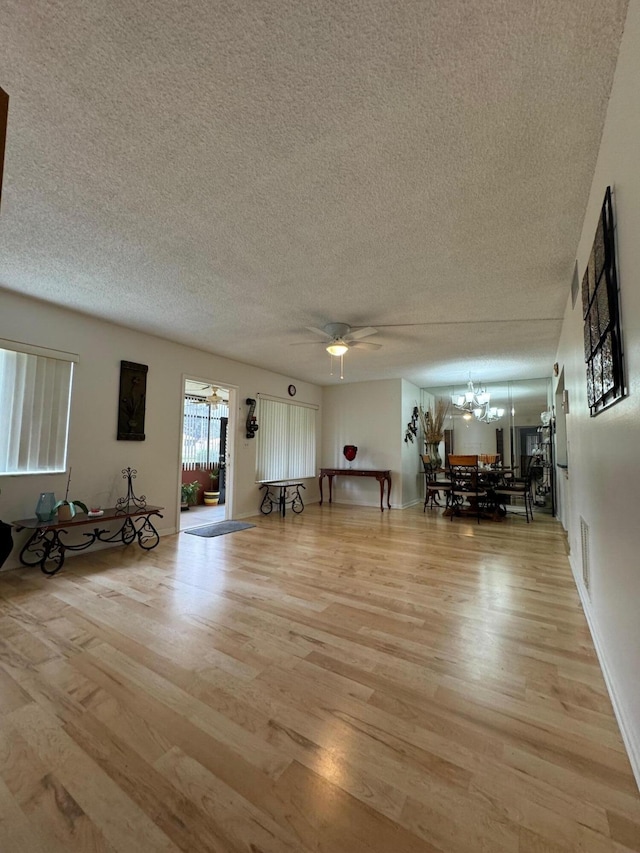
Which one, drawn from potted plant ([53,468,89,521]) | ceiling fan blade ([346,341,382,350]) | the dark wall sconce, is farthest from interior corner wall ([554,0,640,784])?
the dark wall sconce

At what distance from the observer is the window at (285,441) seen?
6470mm

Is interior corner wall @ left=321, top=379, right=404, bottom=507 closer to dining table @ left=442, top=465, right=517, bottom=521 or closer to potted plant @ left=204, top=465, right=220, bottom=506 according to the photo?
dining table @ left=442, top=465, right=517, bottom=521

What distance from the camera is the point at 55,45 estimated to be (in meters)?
1.28

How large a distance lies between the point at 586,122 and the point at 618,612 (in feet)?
6.98

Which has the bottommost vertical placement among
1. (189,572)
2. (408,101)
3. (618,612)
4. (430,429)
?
(189,572)

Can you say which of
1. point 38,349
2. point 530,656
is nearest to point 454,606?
point 530,656

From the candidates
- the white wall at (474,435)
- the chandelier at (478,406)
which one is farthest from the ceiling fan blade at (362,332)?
the white wall at (474,435)

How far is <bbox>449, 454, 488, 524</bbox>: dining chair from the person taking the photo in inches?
235

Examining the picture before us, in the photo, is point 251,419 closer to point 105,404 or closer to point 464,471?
point 105,404

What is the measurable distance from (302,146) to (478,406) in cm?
656

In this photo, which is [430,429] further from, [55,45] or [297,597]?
[55,45]

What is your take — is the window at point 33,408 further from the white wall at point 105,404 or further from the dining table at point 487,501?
the dining table at point 487,501

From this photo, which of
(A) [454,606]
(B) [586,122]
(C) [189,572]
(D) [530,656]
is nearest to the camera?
(B) [586,122]

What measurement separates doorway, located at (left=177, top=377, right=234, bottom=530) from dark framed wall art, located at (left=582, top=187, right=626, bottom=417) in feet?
20.6
